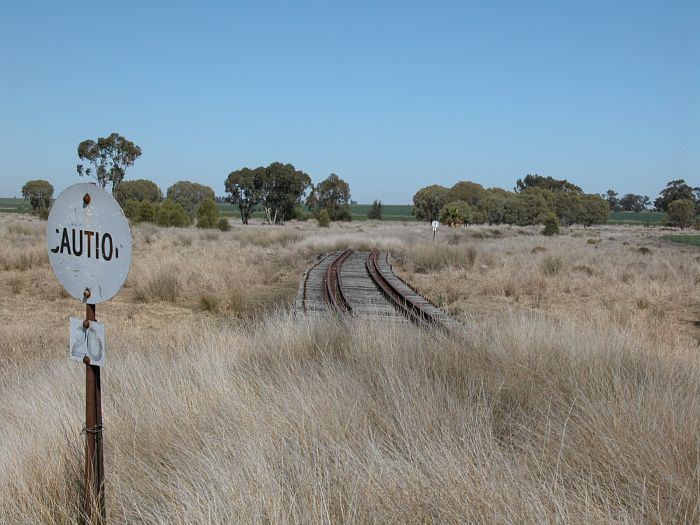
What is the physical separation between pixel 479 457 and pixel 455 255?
2122cm

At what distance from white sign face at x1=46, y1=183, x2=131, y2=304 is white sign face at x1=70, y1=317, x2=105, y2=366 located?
142 mm

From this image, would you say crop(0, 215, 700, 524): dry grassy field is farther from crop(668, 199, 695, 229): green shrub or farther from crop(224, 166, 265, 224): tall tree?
crop(668, 199, 695, 229): green shrub

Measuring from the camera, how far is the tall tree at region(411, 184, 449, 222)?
10925 cm

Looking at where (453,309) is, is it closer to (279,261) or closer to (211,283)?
(211,283)

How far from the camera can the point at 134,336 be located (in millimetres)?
9023

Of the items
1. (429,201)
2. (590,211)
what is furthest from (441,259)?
(590,211)

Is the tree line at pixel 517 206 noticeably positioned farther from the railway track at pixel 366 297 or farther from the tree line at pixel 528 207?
the railway track at pixel 366 297

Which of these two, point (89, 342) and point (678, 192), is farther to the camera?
point (678, 192)

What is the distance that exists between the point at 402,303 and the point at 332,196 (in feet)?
310

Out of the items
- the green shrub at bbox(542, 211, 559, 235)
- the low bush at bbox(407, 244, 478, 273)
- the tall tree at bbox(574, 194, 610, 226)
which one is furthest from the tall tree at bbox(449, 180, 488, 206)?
the low bush at bbox(407, 244, 478, 273)

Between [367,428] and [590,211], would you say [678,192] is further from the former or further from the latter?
[367,428]

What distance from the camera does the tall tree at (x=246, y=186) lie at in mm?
80000

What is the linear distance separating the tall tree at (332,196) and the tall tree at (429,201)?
13.6 metres

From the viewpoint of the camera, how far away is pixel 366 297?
1405 centimetres
